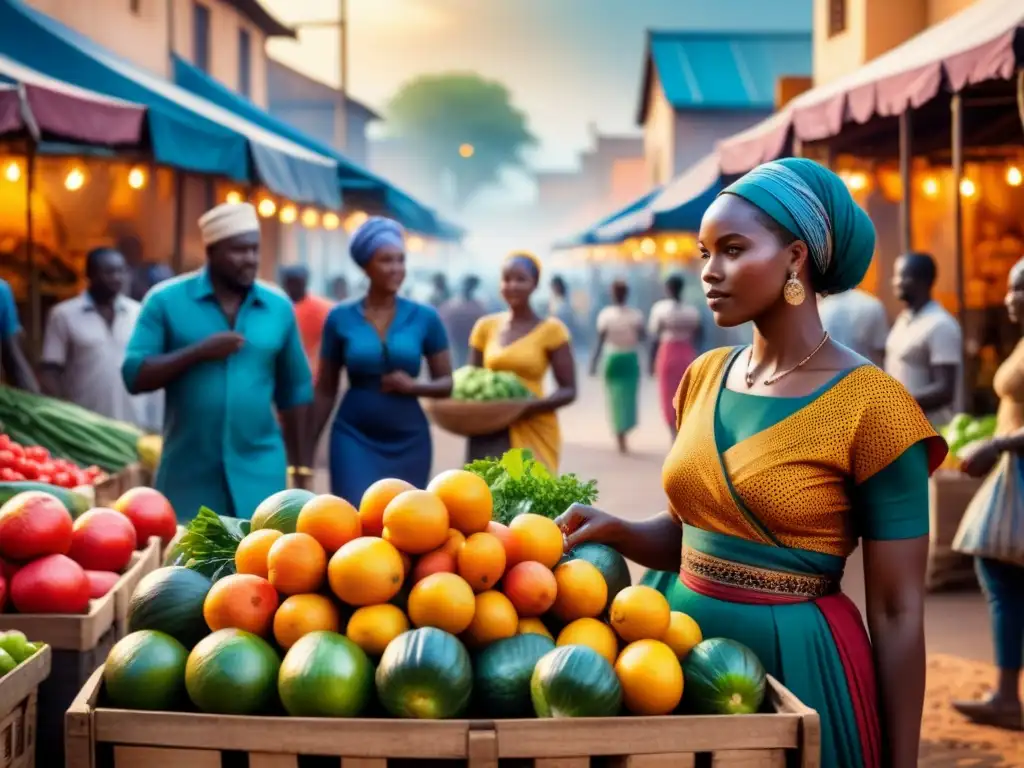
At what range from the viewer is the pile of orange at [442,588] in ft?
8.75

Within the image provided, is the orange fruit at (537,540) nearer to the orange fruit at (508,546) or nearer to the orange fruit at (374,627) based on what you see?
the orange fruit at (508,546)

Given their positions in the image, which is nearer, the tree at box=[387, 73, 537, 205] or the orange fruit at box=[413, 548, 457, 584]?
the orange fruit at box=[413, 548, 457, 584]

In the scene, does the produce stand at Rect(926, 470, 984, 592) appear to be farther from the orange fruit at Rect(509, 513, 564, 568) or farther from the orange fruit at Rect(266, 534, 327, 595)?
the orange fruit at Rect(266, 534, 327, 595)

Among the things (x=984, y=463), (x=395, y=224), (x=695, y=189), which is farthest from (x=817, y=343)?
(x=695, y=189)

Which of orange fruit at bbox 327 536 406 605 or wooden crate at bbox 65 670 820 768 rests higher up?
orange fruit at bbox 327 536 406 605

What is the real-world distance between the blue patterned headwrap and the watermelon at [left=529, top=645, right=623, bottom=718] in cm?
420

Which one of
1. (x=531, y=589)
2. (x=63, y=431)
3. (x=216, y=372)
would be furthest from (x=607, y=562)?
(x=63, y=431)

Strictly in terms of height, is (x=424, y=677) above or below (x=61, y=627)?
above

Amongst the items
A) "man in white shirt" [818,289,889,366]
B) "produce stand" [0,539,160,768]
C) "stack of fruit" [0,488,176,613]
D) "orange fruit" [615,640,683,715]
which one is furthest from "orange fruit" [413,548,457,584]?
"man in white shirt" [818,289,889,366]

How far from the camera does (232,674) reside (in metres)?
2.54

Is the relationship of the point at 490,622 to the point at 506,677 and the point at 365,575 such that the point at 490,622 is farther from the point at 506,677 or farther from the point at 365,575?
the point at 365,575

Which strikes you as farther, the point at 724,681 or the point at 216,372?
the point at 216,372

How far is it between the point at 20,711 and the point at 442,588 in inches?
49.9

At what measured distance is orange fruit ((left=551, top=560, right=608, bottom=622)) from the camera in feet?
9.44
